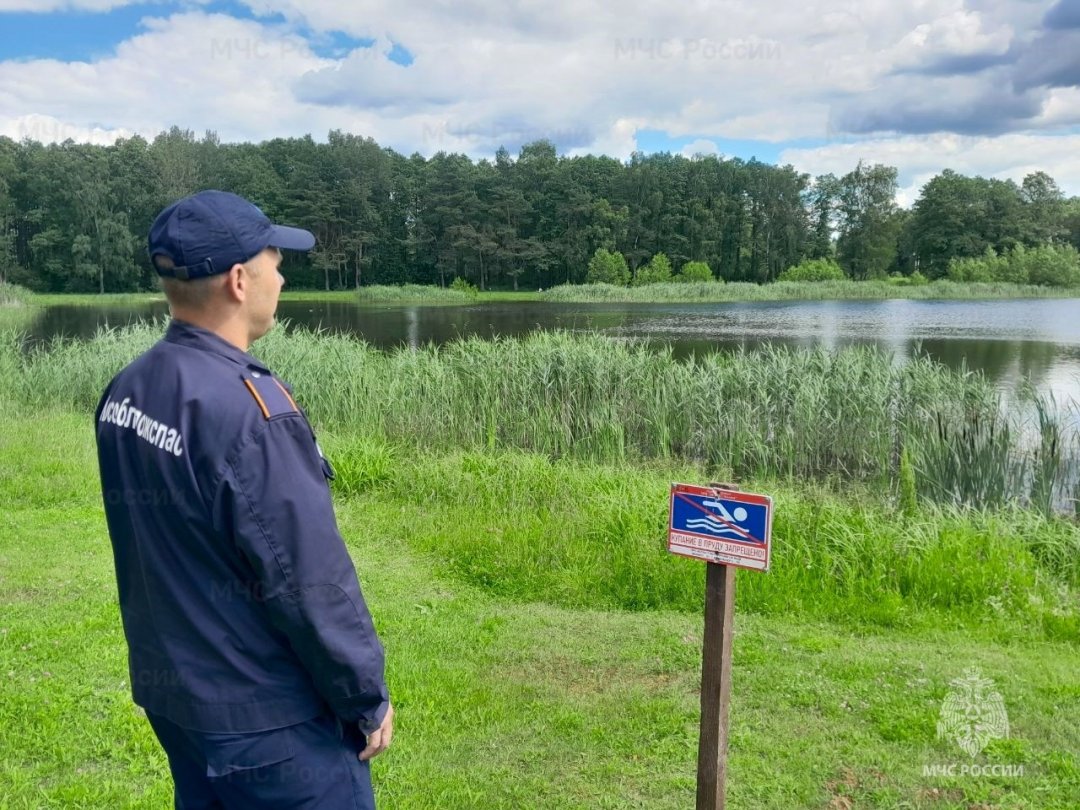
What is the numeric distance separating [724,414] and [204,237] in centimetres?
934

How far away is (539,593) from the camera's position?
550 cm

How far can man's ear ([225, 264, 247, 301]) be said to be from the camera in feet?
5.91

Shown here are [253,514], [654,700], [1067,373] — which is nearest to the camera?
[253,514]

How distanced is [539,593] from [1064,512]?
5689 millimetres

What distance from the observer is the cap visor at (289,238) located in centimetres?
189

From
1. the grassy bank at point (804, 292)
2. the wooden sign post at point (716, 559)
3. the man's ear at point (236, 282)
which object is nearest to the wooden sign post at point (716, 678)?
the wooden sign post at point (716, 559)

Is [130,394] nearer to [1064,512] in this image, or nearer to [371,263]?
[1064,512]

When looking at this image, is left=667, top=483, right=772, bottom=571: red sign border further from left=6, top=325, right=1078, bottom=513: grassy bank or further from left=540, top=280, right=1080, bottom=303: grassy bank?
left=540, top=280, right=1080, bottom=303: grassy bank

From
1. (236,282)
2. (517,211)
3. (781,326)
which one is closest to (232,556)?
(236,282)

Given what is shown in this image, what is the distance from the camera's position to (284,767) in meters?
1.70

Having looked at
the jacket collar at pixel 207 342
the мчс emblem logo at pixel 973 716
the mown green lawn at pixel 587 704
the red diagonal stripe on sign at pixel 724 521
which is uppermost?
the jacket collar at pixel 207 342

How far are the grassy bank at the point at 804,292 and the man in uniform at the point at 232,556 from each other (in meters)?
51.2

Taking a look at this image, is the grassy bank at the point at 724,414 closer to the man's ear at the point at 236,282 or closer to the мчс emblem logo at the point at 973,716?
the мчс emblem logo at the point at 973,716

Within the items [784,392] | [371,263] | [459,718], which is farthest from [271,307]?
[371,263]
